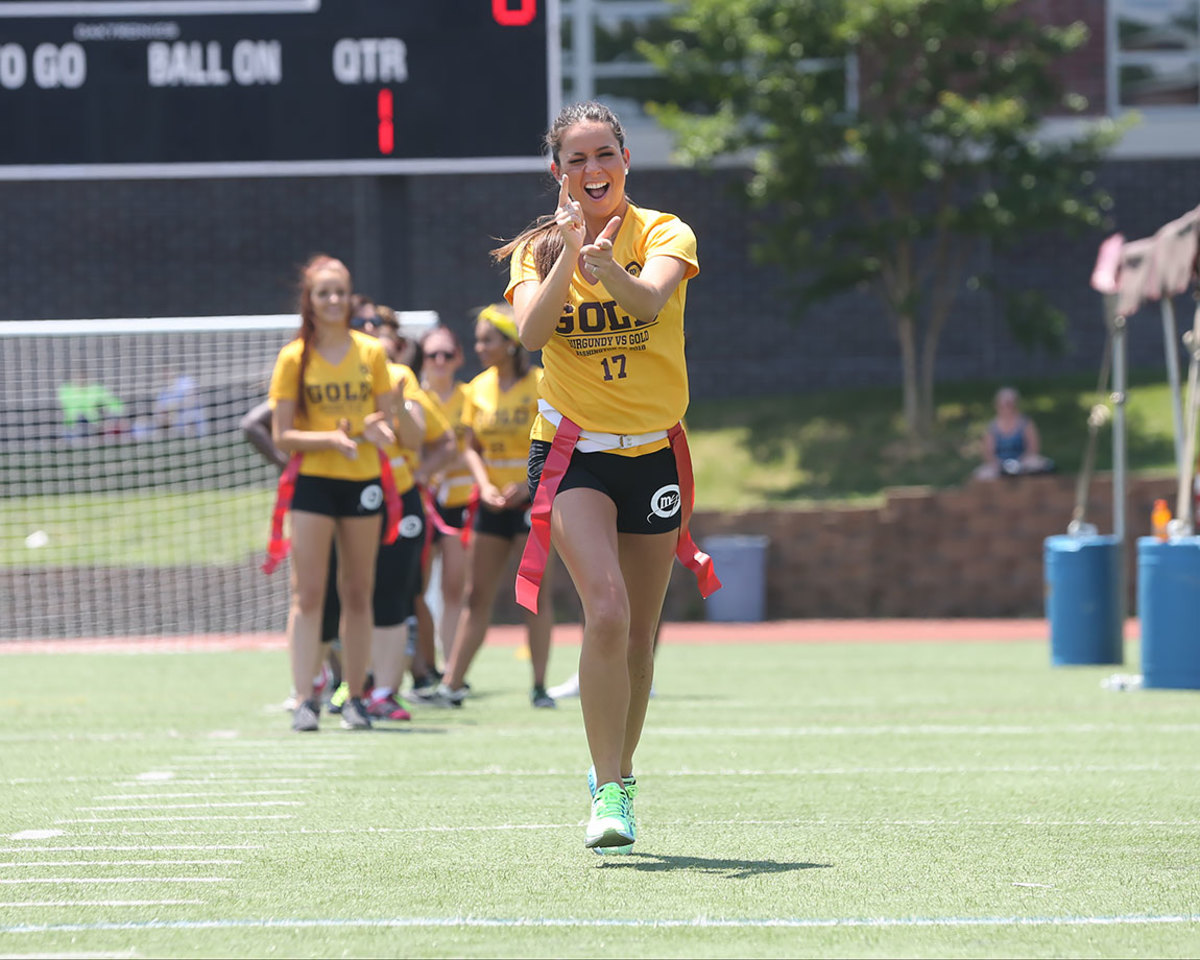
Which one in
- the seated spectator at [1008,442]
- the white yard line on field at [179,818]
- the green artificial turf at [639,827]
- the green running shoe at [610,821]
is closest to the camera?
the green artificial turf at [639,827]

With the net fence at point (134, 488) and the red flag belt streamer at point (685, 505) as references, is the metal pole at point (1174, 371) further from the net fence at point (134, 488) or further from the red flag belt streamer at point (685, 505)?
the net fence at point (134, 488)

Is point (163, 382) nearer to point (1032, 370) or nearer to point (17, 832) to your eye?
point (17, 832)

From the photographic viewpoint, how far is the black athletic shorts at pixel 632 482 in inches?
188

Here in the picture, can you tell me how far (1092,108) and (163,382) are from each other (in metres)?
14.5

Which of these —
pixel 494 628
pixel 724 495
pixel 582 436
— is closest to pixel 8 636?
pixel 494 628

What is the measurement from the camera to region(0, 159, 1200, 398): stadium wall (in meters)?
24.9

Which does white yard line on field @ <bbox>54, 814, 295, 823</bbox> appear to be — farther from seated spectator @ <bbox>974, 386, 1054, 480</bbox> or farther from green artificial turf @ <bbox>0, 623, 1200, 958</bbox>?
seated spectator @ <bbox>974, 386, 1054, 480</bbox>

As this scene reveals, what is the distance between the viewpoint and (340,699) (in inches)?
344

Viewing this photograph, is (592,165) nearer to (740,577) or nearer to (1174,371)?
(1174,371)

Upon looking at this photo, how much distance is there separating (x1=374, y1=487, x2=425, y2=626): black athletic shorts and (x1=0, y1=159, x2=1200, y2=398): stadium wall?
1624 centimetres

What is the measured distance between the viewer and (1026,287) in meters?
25.1

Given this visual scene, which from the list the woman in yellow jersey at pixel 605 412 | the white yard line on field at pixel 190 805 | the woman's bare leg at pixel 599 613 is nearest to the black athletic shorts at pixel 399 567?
the white yard line on field at pixel 190 805

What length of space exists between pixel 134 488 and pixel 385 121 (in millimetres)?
5050

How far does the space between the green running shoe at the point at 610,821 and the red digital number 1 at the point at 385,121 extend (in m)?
9.59
